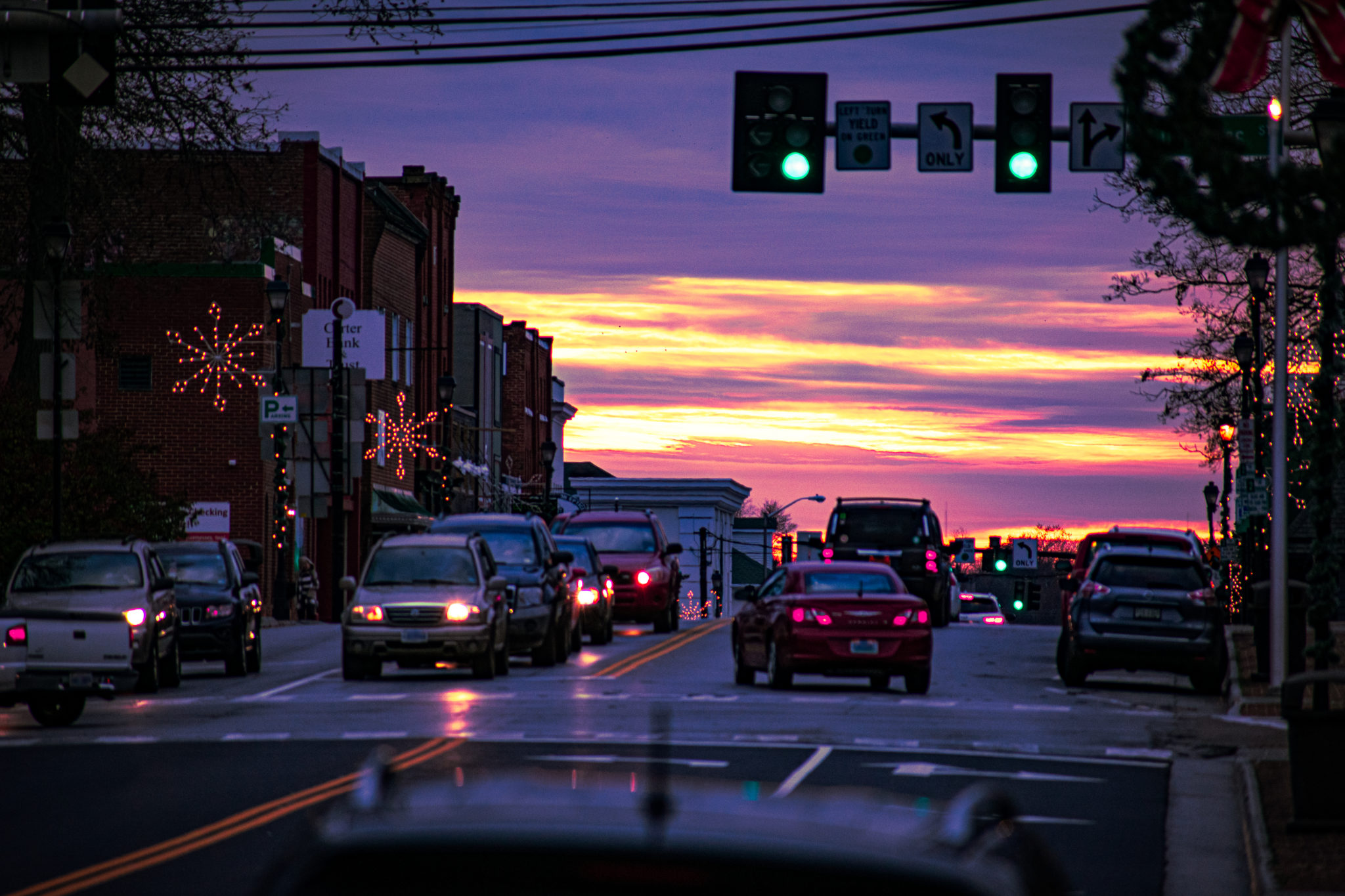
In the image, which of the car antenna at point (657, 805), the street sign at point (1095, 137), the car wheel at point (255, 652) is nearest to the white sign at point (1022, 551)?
the car wheel at point (255, 652)

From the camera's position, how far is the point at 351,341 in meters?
Answer: 63.7

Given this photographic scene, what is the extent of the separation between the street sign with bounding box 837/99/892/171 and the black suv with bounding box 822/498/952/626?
747 inches

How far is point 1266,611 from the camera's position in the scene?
27.3 meters

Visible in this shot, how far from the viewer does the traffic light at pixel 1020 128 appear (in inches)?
874

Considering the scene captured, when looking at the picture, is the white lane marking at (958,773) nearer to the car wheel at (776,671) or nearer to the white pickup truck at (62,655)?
the car wheel at (776,671)

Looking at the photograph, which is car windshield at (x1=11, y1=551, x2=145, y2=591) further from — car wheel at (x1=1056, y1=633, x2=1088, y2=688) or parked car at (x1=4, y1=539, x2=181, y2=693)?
car wheel at (x1=1056, y1=633, x2=1088, y2=688)

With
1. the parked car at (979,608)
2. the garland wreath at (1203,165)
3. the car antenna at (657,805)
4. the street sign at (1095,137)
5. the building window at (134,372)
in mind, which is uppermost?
the street sign at (1095,137)

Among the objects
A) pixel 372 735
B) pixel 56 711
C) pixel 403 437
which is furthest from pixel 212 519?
pixel 372 735

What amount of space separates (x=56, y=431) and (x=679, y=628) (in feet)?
48.4

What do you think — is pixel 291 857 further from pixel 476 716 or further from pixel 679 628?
pixel 679 628

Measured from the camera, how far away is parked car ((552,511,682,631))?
123 ft

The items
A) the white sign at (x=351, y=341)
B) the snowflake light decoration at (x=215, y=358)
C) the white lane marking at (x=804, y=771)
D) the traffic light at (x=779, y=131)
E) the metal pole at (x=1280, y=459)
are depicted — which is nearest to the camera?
the white lane marking at (x=804, y=771)

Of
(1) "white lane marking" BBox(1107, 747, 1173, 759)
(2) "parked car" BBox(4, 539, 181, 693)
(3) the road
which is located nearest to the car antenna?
(3) the road

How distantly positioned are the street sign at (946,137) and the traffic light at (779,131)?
1.33m
